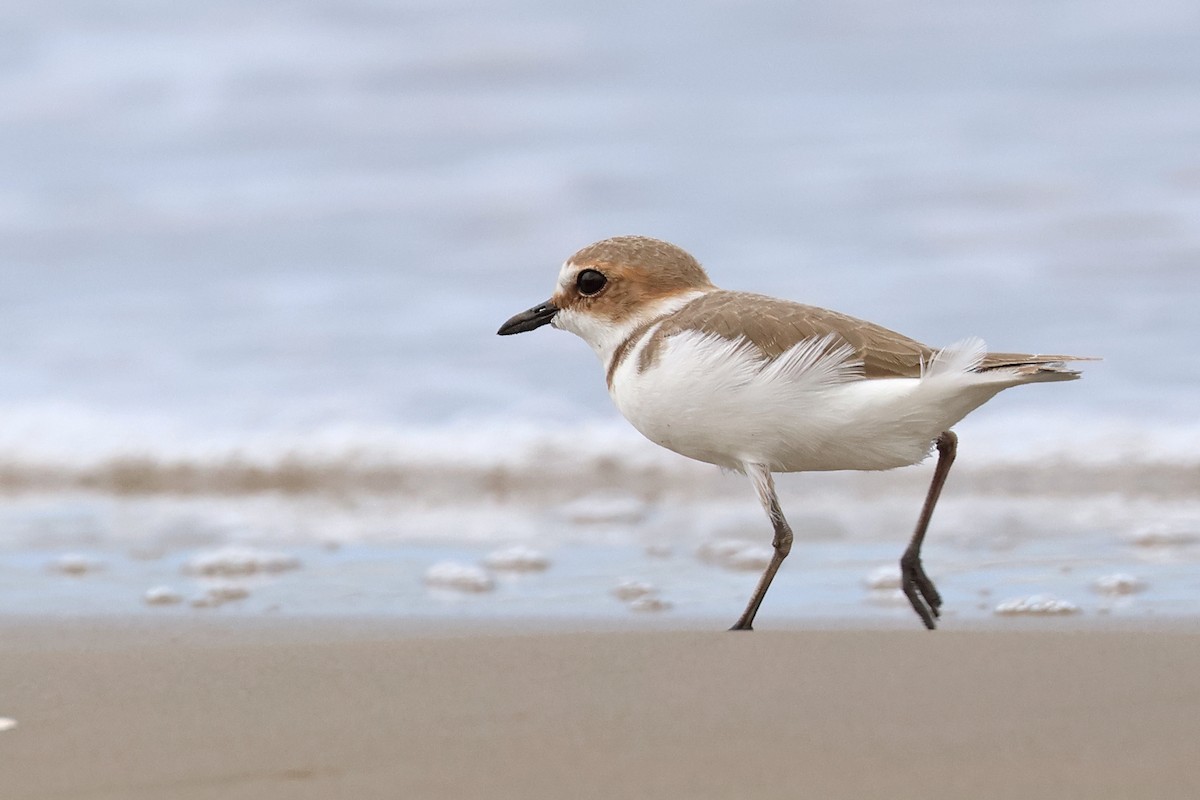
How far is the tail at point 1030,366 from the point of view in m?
4.11

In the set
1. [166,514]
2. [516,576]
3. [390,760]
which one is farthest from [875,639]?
[166,514]

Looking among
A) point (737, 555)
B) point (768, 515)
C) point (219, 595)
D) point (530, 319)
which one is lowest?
point (737, 555)

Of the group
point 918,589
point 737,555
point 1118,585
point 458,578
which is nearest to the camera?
point 918,589

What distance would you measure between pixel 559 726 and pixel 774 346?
58.4 inches

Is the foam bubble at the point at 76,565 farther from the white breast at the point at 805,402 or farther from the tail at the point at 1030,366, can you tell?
the tail at the point at 1030,366

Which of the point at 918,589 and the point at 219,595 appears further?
the point at 219,595

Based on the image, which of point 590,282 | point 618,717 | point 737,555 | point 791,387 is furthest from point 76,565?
point 618,717

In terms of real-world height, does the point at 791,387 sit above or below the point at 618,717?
above

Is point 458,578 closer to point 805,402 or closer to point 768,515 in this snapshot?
point 768,515

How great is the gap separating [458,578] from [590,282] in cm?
182

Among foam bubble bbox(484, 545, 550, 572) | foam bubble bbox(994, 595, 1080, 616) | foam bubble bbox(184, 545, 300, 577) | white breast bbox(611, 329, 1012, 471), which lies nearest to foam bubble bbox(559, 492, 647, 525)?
foam bubble bbox(484, 545, 550, 572)

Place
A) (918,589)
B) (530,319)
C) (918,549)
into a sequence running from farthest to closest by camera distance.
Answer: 1. (530,319)
2. (918,589)
3. (918,549)

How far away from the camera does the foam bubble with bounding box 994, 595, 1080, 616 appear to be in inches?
204

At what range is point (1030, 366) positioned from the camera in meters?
4.14
